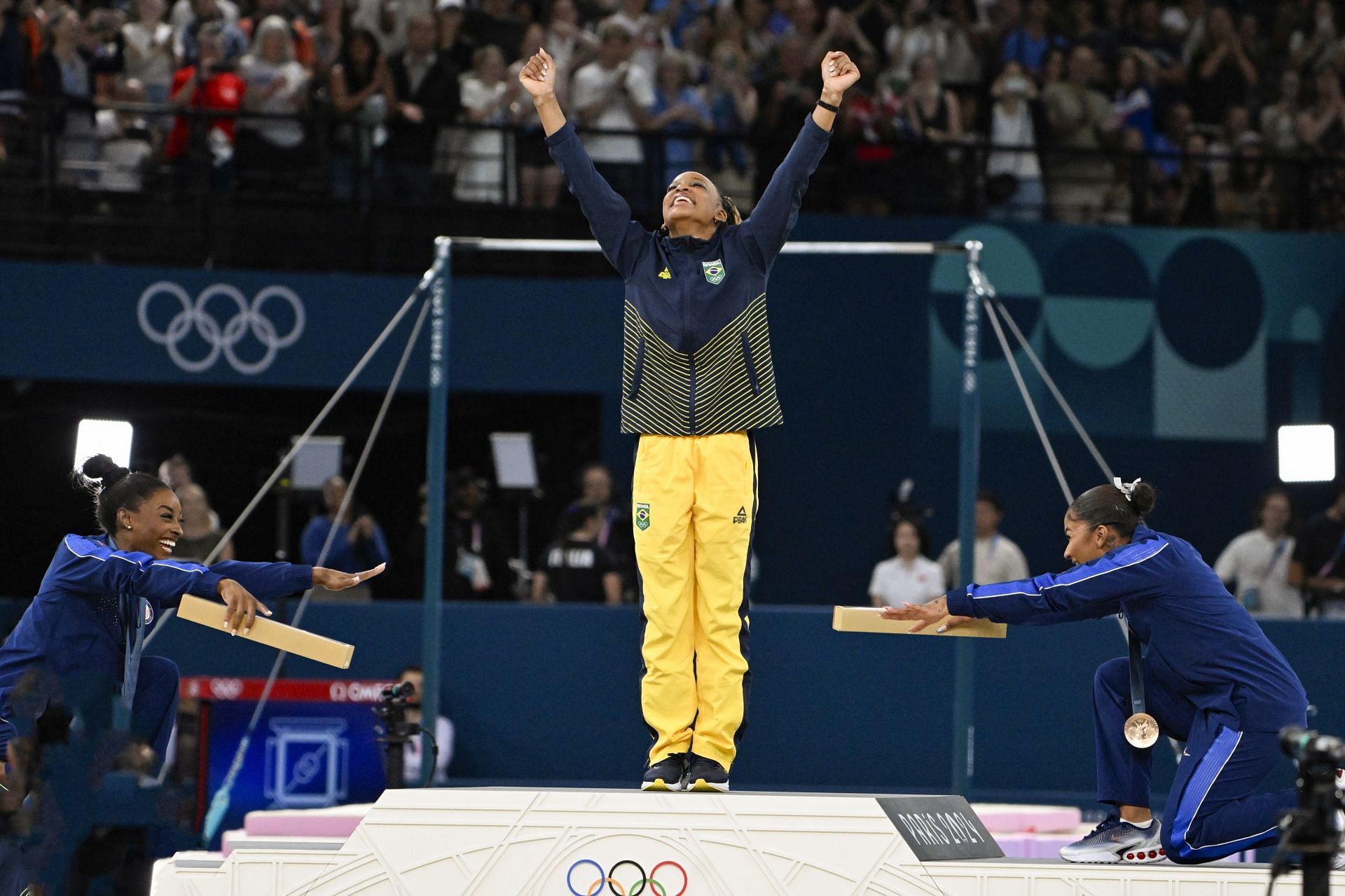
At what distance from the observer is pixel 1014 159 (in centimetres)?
1183

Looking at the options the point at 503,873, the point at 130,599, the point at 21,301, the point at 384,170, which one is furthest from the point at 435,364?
the point at 503,873

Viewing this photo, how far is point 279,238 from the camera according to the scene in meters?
11.2

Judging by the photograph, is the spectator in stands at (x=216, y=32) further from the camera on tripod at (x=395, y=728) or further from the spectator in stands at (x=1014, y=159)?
the camera on tripod at (x=395, y=728)

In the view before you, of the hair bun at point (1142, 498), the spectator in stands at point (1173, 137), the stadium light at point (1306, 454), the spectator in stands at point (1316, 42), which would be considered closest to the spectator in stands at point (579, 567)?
the stadium light at point (1306, 454)

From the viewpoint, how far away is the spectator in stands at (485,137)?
11.2m

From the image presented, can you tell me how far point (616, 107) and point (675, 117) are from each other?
395mm

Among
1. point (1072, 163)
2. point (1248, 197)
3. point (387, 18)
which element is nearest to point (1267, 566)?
point (1248, 197)

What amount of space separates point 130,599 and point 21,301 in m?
6.11

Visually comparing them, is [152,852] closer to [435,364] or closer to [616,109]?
[435,364]

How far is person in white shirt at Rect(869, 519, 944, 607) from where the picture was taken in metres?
10.2

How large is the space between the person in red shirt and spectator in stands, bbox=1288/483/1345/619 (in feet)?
23.1

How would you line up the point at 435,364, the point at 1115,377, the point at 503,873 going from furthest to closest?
the point at 1115,377 < the point at 435,364 < the point at 503,873

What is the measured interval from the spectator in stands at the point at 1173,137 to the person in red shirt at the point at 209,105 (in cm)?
626

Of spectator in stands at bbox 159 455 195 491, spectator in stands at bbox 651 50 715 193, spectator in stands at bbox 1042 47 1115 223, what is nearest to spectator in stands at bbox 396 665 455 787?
spectator in stands at bbox 159 455 195 491
